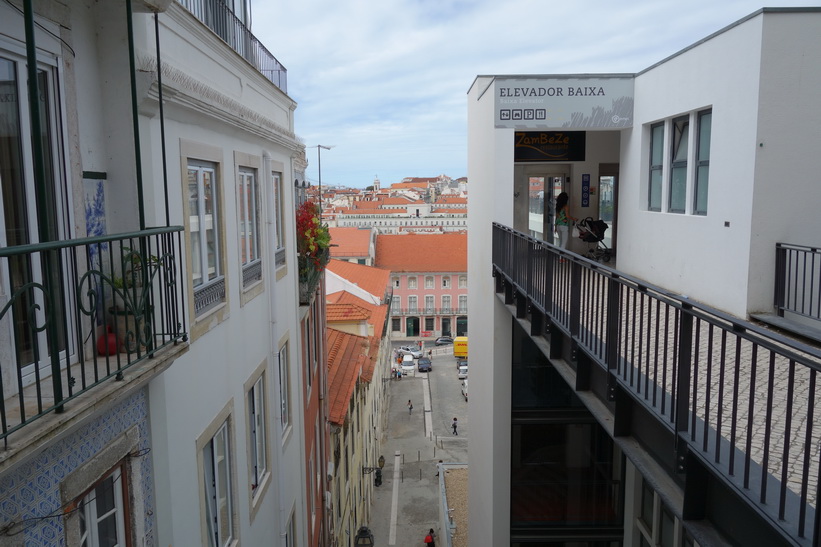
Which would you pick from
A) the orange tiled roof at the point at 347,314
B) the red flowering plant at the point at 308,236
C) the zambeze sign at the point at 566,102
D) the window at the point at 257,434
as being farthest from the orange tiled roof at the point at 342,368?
the window at the point at 257,434

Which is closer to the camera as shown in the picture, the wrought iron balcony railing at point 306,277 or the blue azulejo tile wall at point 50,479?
the blue azulejo tile wall at point 50,479

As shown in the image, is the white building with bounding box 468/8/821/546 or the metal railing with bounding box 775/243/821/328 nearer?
the white building with bounding box 468/8/821/546

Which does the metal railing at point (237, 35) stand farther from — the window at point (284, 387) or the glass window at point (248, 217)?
the window at point (284, 387)

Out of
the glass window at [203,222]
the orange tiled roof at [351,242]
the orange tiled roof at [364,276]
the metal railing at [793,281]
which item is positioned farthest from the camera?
the orange tiled roof at [351,242]

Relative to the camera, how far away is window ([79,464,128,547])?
3.85 m

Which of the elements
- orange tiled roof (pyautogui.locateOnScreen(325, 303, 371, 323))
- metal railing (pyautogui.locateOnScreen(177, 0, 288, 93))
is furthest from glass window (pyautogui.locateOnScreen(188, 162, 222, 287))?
orange tiled roof (pyautogui.locateOnScreen(325, 303, 371, 323))

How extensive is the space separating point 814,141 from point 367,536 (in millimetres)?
16544

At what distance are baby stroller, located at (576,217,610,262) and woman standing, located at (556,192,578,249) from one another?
287 millimetres

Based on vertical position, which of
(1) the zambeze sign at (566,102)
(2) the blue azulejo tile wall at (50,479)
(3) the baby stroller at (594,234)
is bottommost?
(2) the blue azulejo tile wall at (50,479)

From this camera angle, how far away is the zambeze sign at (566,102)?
12.4 m

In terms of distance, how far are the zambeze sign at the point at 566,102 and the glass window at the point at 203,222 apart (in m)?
7.30

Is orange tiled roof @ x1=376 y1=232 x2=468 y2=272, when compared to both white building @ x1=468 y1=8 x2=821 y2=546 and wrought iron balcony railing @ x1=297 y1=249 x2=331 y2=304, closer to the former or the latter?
white building @ x1=468 y1=8 x2=821 y2=546

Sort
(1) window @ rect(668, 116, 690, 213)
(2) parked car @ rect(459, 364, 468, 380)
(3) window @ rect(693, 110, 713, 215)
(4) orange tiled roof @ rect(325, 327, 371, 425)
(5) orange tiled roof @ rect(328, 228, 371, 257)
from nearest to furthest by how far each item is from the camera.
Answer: (3) window @ rect(693, 110, 713, 215)
(1) window @ rect(668, 116, 690, 213)
(4) orange tiled roof @ rect(325, 327, 371, 425)
(2) parked car @ rect(459, 364, 468, 380)
(5) orange tiled roof @ rect(328, 228, 371, 257)

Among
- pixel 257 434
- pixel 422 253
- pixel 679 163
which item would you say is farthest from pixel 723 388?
pixel 422 253
